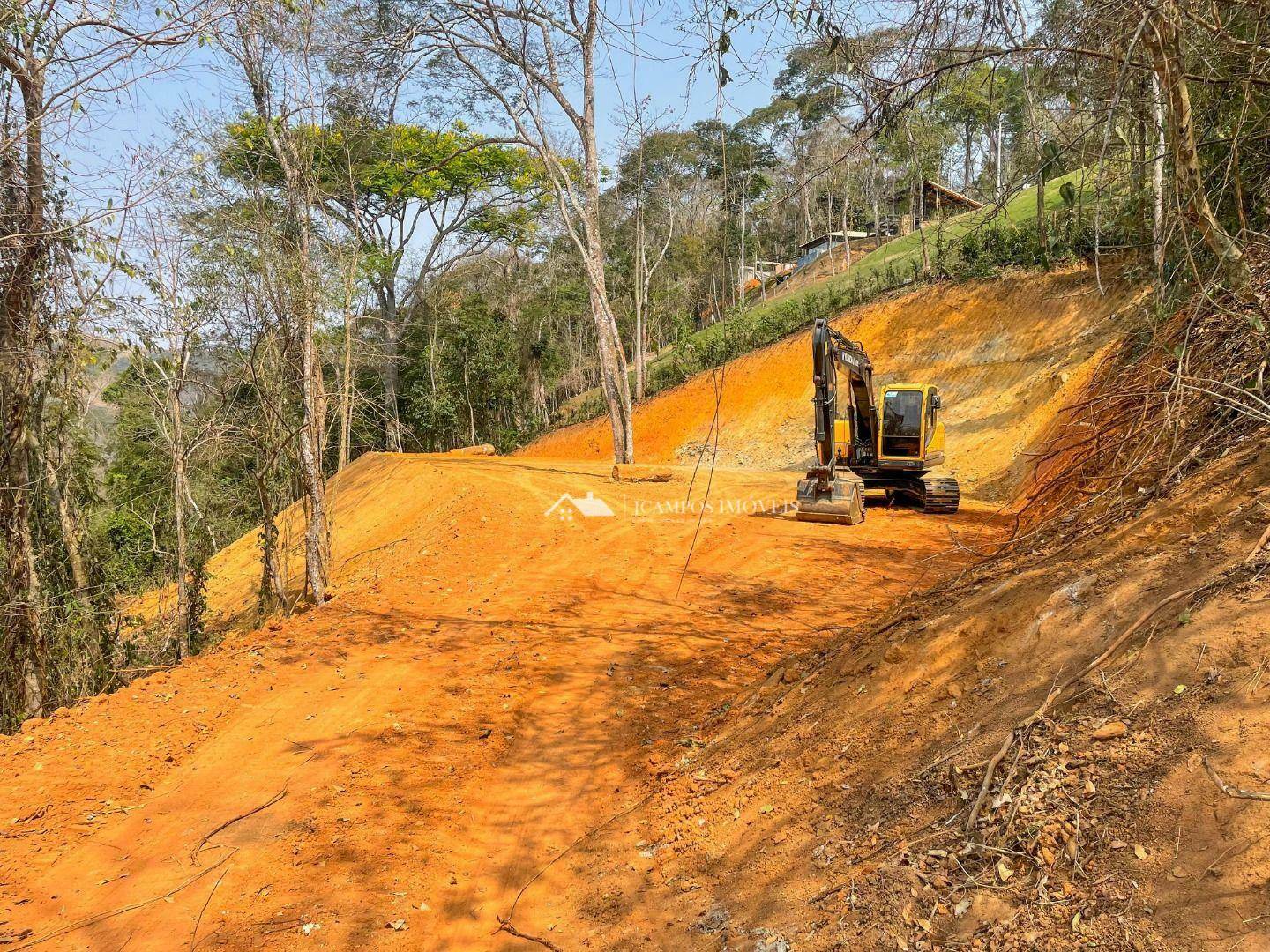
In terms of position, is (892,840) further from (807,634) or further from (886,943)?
(807,634)

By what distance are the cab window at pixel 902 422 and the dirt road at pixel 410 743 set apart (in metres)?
2.82

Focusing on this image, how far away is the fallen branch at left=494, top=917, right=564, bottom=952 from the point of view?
361 cm

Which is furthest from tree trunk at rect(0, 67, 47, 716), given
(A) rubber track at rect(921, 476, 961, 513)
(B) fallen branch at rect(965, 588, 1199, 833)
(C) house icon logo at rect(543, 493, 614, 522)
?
(A) rubber track at rect(921, 476, 961, 513)

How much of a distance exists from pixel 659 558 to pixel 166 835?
7257 mm

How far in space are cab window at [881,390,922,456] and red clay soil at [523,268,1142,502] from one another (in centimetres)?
415

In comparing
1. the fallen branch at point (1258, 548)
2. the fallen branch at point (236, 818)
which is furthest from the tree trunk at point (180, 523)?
the fallen branch at point (1258, 548)

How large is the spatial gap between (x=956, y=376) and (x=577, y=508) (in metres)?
15.8

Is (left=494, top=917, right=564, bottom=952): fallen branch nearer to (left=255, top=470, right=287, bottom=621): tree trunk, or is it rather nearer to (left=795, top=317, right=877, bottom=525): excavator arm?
(left=255, top=470, right=287, bottom=621): tree trunk

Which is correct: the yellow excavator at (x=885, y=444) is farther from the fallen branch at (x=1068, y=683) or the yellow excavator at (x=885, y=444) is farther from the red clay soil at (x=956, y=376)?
the fallen branch at (x=1068, y=683)

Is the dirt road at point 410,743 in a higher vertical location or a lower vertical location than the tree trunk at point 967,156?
lower

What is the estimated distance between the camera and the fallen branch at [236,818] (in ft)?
14.9

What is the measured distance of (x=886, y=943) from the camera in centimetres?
253

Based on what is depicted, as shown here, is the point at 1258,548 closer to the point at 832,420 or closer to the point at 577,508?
the point at 832,420

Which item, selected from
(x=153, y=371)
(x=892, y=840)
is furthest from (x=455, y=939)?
(x=153, y=371)
